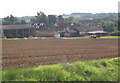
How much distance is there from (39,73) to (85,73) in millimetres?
2316

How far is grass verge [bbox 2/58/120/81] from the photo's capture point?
34.0 feet

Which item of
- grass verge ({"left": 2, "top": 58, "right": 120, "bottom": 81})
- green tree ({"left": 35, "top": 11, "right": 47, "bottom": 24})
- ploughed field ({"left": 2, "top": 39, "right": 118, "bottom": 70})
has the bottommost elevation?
ploughed field ({"left": 2, "top": 39, "right": 118, "bottom": 70})

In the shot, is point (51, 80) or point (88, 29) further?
point (88, 29)

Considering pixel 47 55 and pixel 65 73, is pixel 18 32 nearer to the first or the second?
pixel 47 55

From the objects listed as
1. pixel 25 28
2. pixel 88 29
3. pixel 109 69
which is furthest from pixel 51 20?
pixel 109 69

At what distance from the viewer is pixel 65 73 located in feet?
36.1

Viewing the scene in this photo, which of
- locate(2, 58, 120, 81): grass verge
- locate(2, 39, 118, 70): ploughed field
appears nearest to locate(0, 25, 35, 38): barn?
locate(2, 39, 118, 70): ploughed field

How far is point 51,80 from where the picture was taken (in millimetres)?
10281

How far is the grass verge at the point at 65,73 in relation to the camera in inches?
408

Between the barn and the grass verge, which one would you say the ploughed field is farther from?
the barn

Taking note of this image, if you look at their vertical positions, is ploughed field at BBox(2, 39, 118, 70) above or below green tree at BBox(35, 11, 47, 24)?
below

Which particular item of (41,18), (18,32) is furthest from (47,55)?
(41,18)

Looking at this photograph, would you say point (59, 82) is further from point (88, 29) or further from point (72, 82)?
point (88, 29)

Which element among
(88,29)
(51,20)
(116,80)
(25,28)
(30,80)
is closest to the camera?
(30,80)
